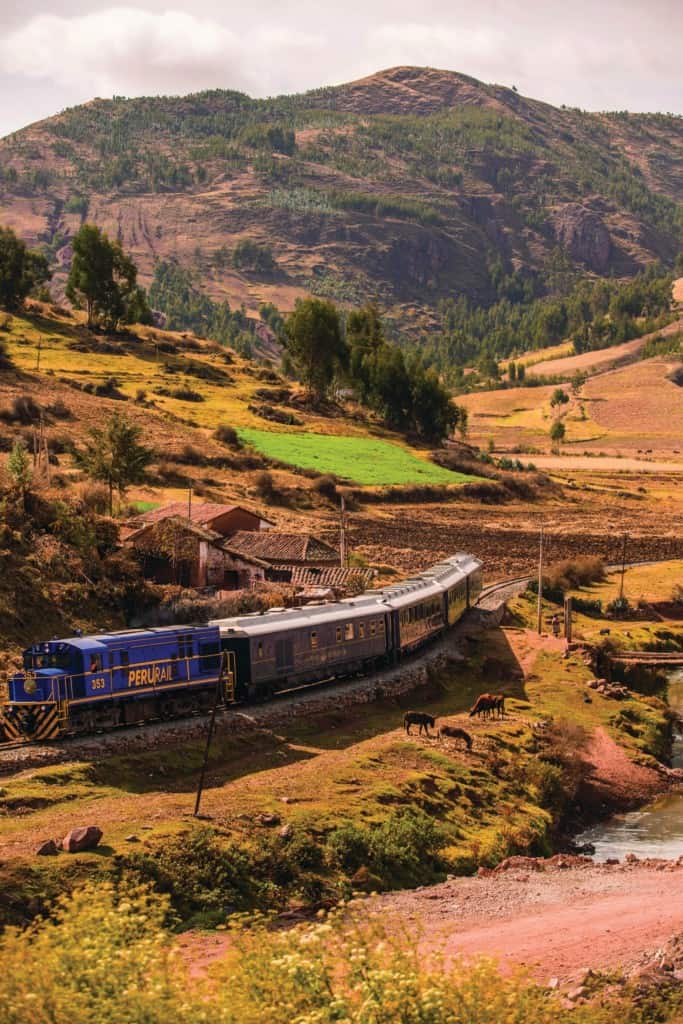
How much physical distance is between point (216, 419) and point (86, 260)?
42608 mm

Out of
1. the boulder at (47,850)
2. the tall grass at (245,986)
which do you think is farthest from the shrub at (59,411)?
the tall grass at (245,986)

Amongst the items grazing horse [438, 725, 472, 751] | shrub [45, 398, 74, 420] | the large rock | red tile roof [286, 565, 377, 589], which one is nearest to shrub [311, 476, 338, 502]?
shrub [45, 398, 74, 420]

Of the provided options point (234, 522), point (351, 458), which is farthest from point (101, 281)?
point (234, 522)

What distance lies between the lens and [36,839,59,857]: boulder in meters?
30.1

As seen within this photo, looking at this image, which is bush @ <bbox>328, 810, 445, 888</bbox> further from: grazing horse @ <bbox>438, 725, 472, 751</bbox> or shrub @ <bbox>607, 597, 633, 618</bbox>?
shrub @ <bbox>607, 597, 633, 618</bbox>

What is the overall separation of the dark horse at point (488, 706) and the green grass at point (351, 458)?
66.8m

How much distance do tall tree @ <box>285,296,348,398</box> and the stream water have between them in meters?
112

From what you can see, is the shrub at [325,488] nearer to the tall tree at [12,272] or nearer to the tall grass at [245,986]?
the tall tree at [12,272]

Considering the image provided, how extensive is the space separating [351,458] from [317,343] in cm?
2998

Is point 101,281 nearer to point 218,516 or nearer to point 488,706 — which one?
point 218,516

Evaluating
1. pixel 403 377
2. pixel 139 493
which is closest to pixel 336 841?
pixel 139 493

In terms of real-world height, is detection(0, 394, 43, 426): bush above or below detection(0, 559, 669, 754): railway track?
above

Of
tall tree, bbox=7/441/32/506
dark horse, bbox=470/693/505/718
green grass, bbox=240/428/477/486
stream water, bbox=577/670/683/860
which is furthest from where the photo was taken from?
green grass, bbox=240/428/477/486

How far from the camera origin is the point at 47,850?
30203 mm
